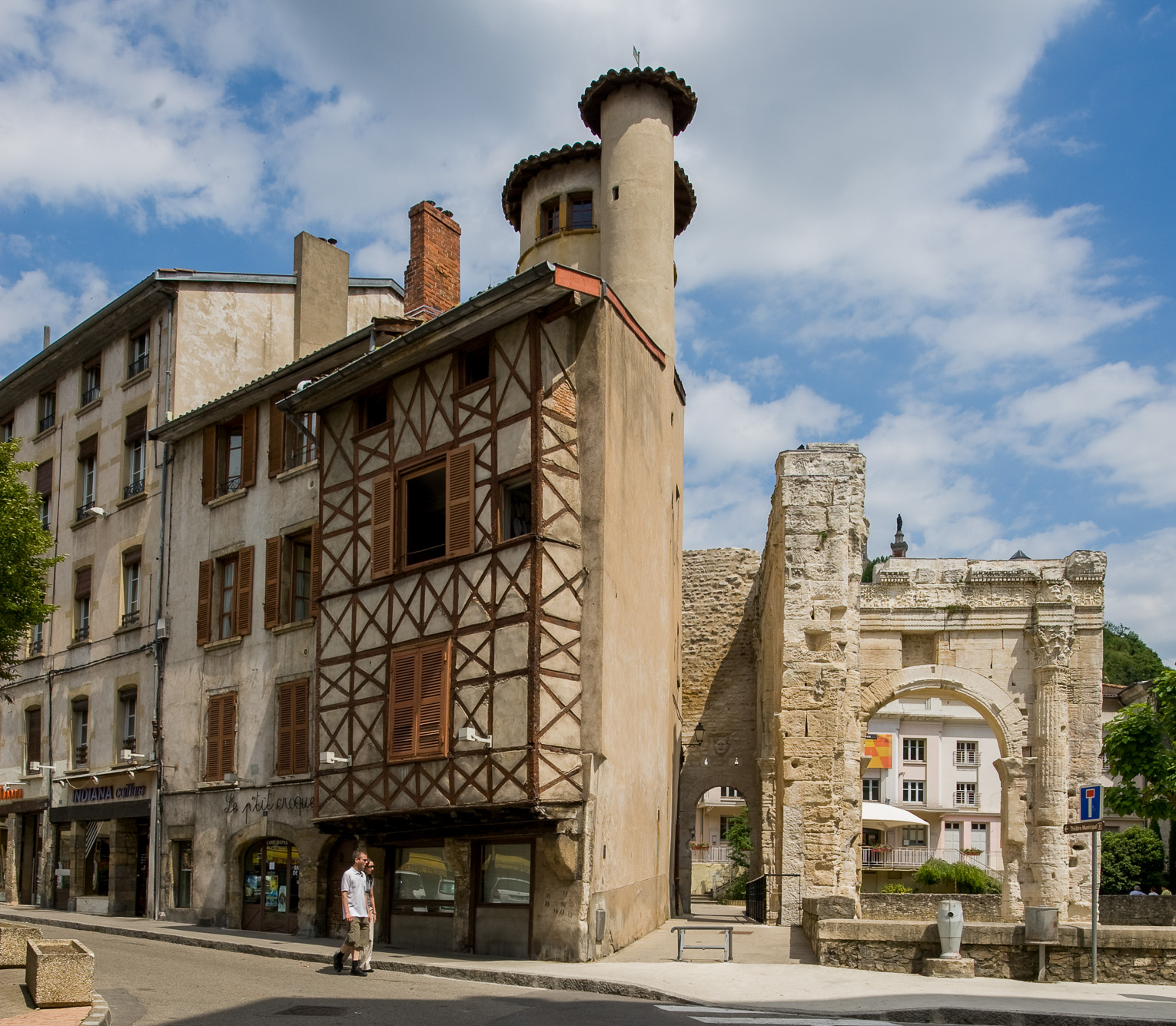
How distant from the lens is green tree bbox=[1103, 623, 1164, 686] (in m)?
62.8

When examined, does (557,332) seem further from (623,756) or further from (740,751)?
(740,751)

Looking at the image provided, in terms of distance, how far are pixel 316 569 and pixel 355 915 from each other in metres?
7.15

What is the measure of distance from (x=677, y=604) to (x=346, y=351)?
27.8ft

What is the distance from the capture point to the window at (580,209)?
906 inches

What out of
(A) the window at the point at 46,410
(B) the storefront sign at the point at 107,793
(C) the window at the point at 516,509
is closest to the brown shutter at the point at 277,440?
(C) the window at the point at 516,509

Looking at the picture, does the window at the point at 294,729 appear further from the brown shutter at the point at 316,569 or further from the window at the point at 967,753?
the window at the point at 967,753

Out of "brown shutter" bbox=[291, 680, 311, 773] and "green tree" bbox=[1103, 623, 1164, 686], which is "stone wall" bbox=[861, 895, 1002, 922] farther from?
"green tree" bbox=[1103, 623, 1164, 686]

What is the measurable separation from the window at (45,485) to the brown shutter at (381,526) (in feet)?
44.9

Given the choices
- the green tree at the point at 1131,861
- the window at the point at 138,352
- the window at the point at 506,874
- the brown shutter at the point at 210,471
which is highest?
the window at the point at 138,352

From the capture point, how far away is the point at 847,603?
2211cm

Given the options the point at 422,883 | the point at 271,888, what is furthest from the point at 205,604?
the point at 422,883

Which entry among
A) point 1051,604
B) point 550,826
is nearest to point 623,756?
point 550,826

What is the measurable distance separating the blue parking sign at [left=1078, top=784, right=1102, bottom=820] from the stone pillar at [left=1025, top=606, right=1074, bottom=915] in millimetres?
10067

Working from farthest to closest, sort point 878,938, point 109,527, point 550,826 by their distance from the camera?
point 109,527 < point 550,826 < point 878,938
